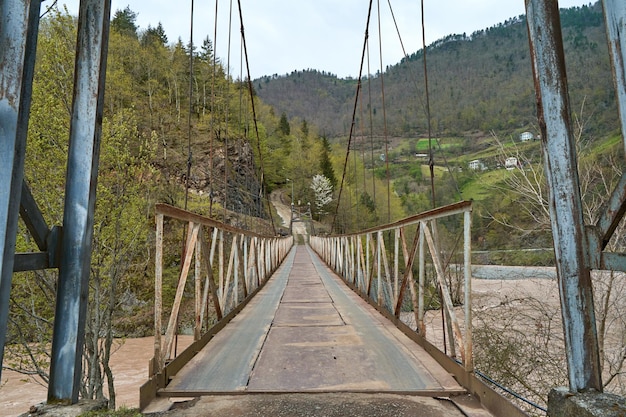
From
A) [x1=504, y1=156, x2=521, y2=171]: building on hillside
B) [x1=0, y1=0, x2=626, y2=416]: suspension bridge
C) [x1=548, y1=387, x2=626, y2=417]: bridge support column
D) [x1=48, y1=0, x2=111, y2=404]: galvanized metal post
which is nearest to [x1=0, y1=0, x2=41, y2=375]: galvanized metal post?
[x1=0, y1=0, x2=626, y2=416]: suspension bridge

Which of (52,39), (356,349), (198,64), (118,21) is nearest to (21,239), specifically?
(52,39)

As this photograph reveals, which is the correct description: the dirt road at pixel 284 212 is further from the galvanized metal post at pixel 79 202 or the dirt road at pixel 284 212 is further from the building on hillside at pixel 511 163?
the galvanized metal post at pixel 79 202

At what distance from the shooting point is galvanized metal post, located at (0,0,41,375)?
3.38ft

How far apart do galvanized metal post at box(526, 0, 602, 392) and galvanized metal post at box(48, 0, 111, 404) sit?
5.26 ft

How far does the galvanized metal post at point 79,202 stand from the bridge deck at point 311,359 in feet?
1.93

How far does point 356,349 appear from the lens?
8.20 feet

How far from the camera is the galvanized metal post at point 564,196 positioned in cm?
125

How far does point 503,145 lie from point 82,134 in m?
8.65

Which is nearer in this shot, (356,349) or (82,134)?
(82,134)

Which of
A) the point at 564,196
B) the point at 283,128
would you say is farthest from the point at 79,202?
the point at 283,128

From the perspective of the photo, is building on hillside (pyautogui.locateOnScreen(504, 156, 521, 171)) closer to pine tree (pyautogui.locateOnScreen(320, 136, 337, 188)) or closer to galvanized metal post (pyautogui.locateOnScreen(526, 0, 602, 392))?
galvanized metal post (pyautogui.locateOnScreen(526, 0, 602, 392))

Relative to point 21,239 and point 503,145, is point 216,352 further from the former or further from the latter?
point 503,145

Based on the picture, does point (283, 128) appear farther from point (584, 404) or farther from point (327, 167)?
point (584, 404)

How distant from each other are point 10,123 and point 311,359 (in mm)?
1866
